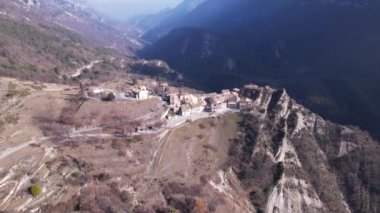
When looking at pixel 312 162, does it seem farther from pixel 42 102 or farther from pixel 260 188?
pixel 42 102

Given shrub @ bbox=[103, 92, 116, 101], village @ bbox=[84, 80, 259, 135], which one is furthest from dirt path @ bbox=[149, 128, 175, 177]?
shrub @ bbox=[103, 92, 116, 101]

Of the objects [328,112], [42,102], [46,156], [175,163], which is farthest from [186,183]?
[328,112]

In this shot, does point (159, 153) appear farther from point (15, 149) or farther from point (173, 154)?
point (15, 149)

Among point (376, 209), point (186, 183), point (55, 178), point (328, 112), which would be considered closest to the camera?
point (55, 178)

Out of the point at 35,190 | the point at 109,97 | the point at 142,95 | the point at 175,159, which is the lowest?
the point at 35,190

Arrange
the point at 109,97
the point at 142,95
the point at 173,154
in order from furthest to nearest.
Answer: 1. the point at 142,95
2. the point at 109,97
3. the point at 173,154

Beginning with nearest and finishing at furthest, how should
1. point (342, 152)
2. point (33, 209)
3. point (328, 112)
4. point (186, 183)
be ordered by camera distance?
point (33, 209)
point (186, 183)
point (342, 152)
point (328, 112)

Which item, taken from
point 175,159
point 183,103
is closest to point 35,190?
point 175,159

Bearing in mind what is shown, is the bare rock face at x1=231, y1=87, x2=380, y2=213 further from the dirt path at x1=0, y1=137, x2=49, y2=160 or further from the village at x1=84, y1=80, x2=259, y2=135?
the dirt path at x1=0, y1=137, x2=49, y2=160

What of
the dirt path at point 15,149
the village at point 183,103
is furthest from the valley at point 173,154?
the village at point 183,103

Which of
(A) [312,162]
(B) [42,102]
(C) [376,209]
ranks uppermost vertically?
(B) [42,102]
